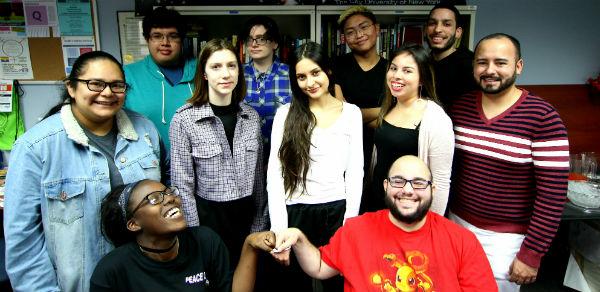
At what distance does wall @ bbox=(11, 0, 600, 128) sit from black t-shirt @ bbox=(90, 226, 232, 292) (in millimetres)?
2751

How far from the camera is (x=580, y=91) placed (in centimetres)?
334

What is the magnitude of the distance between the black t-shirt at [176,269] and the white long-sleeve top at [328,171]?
37cm

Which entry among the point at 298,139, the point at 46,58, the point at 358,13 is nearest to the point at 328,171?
the point at 298,139

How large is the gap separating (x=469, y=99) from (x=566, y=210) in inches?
38.9

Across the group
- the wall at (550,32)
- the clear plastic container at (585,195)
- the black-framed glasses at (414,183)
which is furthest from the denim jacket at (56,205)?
the wall at (550,32)

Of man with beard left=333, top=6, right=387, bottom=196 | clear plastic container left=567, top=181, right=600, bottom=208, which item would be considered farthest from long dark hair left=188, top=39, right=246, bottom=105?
clear plastic container left=567, top=181, right=600, bottom=208

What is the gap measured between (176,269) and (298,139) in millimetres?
751

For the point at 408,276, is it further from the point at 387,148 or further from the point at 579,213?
the point at 579,213

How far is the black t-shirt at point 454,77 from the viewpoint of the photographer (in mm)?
2150

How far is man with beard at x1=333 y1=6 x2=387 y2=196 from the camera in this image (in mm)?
2293

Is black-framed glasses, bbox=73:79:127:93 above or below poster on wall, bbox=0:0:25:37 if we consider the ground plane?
below

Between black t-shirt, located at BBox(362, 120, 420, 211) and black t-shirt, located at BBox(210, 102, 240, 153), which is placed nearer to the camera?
black t-shirt, located at BBox(362, 120, 420, 211)

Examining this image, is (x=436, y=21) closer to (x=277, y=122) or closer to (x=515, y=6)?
(x=277, y=122)

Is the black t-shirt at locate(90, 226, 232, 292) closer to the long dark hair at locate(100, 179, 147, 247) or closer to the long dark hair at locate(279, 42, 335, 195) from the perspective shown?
the long dark hair at locate(100, 179, 147, 247)
